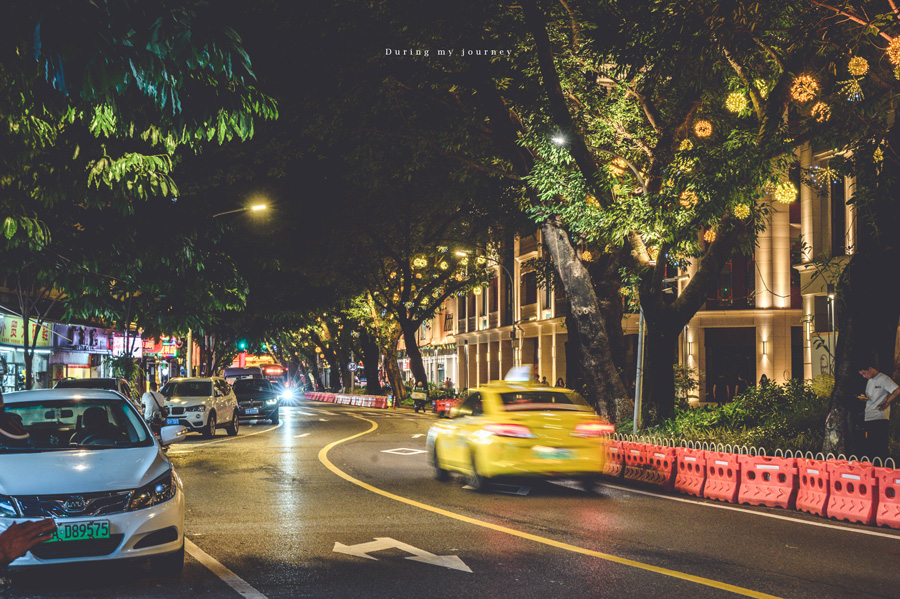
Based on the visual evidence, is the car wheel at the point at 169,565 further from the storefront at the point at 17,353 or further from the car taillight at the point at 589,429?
the storefront at the point at 17,353

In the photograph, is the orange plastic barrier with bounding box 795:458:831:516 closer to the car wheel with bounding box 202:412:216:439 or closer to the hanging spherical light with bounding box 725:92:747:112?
the hanging spherical light with bounding box 725:92:747:112

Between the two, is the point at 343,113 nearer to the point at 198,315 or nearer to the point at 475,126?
the point at 475,126

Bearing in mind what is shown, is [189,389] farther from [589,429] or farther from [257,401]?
[589,429]

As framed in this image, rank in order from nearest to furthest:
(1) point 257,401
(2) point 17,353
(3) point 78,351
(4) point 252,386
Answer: (1) point 257,401
(4) point 252,386
(2) point 17,353
(3) point 78,351

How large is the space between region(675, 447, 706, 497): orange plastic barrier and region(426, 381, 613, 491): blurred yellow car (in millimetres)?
1540

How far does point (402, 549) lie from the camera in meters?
8.57

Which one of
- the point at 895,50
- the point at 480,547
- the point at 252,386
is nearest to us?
the point at 480,547

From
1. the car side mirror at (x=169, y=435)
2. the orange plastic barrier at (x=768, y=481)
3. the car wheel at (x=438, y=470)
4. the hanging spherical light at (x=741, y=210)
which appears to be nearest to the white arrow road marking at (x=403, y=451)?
the car wheel at (x=438, y=470)

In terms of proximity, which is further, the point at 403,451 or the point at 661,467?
the point at 403,451

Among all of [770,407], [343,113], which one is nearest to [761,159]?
[770,407]

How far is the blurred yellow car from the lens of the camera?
41.3 ft

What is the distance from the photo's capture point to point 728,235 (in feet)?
57.5

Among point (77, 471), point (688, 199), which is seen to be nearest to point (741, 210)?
point (688, 199)

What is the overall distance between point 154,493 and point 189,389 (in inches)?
783
